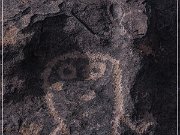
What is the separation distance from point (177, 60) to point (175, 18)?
23 centimetres

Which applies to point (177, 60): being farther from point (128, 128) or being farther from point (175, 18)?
point (128, 128)

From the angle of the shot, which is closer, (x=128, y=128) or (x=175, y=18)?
(x=128, y=128)

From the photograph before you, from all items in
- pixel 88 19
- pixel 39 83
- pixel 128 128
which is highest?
pixel 88 19

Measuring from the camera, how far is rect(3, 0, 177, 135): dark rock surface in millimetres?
2451

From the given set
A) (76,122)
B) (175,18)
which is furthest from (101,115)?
(175,18)

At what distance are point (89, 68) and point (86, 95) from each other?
148 millimetres

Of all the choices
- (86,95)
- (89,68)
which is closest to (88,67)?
(89,68)

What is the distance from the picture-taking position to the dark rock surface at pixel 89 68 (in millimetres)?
2451

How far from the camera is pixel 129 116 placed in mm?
2430

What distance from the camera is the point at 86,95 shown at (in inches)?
98.7

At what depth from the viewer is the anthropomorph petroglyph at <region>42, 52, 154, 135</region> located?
245 centimetres

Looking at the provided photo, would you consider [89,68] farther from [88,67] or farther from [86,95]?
[86,95]

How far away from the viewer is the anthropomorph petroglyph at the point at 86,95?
245 cm

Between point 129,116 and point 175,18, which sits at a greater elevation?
point 175,18
